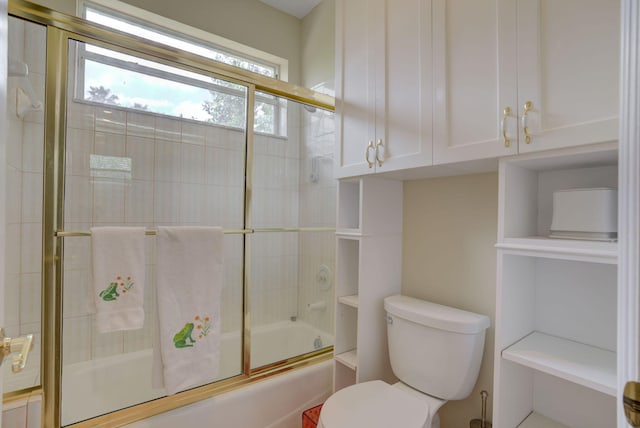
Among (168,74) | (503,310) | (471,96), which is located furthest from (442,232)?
(168,74)

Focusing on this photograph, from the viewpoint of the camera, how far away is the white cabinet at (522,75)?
0.80 meters

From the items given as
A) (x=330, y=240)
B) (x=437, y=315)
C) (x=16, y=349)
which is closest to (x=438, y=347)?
(x=437, y=315)

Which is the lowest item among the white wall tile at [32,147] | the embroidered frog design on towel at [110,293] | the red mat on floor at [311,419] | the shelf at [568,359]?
the red mat on floor at [311,419]

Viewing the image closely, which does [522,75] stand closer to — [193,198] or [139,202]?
[193,198]

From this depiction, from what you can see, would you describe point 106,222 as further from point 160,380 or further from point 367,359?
point 367,359

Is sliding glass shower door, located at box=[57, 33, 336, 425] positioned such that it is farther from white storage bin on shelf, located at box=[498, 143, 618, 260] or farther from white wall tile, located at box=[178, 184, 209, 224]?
white storage bin on shelf, located at box=[498, 143, 618, 260]

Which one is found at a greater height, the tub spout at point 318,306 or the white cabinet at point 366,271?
the white cabinet at point 366,271

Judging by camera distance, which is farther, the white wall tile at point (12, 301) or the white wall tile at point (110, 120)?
the white wall tile at point (110, 120)

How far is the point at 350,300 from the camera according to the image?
1.64m

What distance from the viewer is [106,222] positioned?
68.0 inches

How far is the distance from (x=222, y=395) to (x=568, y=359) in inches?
57.5

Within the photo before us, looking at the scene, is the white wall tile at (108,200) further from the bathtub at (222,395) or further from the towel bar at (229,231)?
the bathtub at (222,395)

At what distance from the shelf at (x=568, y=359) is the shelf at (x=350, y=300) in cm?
72

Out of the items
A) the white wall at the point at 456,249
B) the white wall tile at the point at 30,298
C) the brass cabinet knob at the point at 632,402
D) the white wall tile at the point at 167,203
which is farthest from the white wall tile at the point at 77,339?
the brass cabinet knob at the point at 632,402
